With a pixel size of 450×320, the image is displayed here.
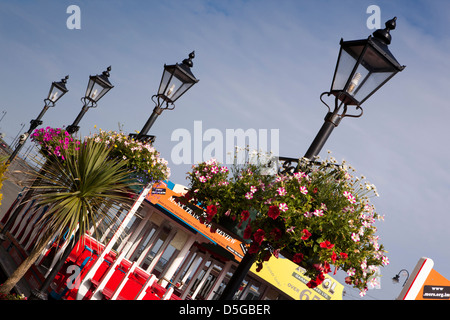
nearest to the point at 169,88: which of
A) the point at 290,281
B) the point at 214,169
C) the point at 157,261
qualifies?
the point at 214,169

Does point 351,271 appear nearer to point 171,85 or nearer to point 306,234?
point 306,234

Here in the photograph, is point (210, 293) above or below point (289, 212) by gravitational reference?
below

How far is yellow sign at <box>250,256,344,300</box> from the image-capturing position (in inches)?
890

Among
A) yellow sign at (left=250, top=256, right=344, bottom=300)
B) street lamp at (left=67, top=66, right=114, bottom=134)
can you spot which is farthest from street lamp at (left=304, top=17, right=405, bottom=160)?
yellow sign at (left=250, top=256, right=344, bottom=300)

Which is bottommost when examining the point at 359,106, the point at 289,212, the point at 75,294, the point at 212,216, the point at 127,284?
the point at 75,294

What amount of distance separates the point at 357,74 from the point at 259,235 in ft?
6.32

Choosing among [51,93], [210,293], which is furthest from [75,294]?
[210,293]

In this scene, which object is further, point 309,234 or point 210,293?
point 210,293

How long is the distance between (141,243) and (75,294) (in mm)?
9904

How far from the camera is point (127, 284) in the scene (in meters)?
11.1

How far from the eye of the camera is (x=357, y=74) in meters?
4.52
